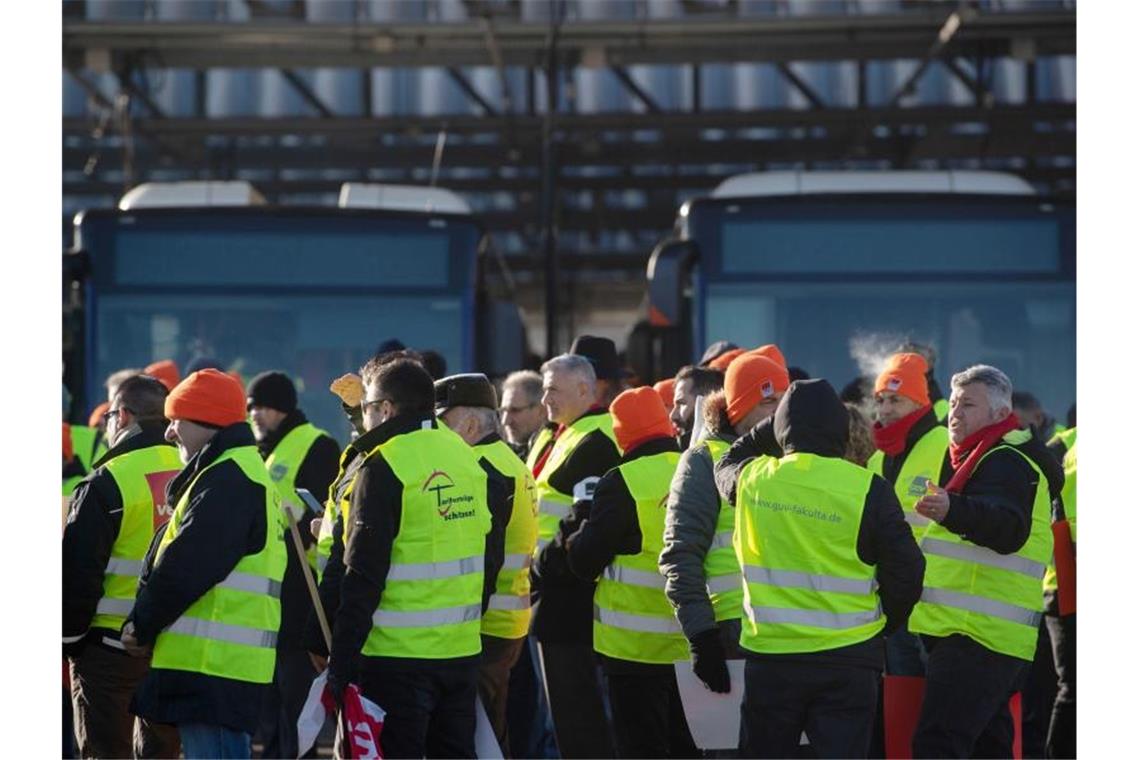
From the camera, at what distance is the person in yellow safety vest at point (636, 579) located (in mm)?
6992

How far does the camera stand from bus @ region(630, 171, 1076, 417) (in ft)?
38.2

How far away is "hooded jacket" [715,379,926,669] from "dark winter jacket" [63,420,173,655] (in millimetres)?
2156

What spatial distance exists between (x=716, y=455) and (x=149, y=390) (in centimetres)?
204

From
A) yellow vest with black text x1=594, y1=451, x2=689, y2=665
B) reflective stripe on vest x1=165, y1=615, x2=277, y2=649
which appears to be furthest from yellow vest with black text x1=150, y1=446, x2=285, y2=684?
yellow vest with black text x1=594, y1=451, x2=689, y2=665

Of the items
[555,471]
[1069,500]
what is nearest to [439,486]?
[555,471]

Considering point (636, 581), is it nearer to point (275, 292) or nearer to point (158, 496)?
point (158, 496)

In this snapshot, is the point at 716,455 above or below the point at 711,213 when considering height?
below

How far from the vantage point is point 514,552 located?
7.54 meters

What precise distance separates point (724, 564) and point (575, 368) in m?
1.63

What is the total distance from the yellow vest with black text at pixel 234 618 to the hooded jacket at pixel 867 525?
1.51m

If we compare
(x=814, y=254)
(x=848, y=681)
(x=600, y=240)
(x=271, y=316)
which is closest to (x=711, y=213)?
(x=814, y=254)

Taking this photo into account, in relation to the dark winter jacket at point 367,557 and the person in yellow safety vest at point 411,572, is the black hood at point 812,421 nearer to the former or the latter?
the person in yellow safety vest at point 411,572

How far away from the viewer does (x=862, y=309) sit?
11867mm
